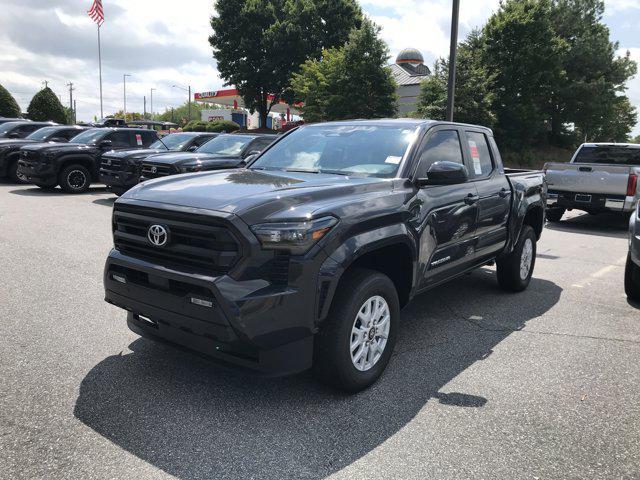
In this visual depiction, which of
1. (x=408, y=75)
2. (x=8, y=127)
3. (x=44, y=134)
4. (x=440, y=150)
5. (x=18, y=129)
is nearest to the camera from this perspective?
(x=440, y=150)

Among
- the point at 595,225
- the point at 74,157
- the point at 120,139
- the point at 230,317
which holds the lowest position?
the point at 595,225

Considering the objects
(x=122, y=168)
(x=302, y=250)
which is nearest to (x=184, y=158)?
(x=122, y=168)

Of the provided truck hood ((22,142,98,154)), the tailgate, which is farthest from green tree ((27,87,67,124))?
the tailgate

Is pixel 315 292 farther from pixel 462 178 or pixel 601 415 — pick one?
pixel 601 415

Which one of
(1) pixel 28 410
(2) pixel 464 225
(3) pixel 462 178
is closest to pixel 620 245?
(2) pixel 464 225

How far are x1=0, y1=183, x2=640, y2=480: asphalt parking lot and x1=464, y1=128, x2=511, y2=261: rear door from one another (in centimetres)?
77

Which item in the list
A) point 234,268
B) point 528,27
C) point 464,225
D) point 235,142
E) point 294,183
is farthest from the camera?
point 528,27

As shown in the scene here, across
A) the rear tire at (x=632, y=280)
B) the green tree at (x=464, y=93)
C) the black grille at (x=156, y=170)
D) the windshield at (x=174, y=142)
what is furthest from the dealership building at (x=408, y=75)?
the rear tire at (x=632, y=280)

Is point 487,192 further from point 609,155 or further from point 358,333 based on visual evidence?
point 609,155

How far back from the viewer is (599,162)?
12.6m

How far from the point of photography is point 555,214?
12852 mm

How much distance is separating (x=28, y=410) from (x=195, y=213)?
1.57 meters

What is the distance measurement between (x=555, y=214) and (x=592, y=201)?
1548 mm

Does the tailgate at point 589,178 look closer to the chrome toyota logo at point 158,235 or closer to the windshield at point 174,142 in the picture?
the windshield at point 174,142
